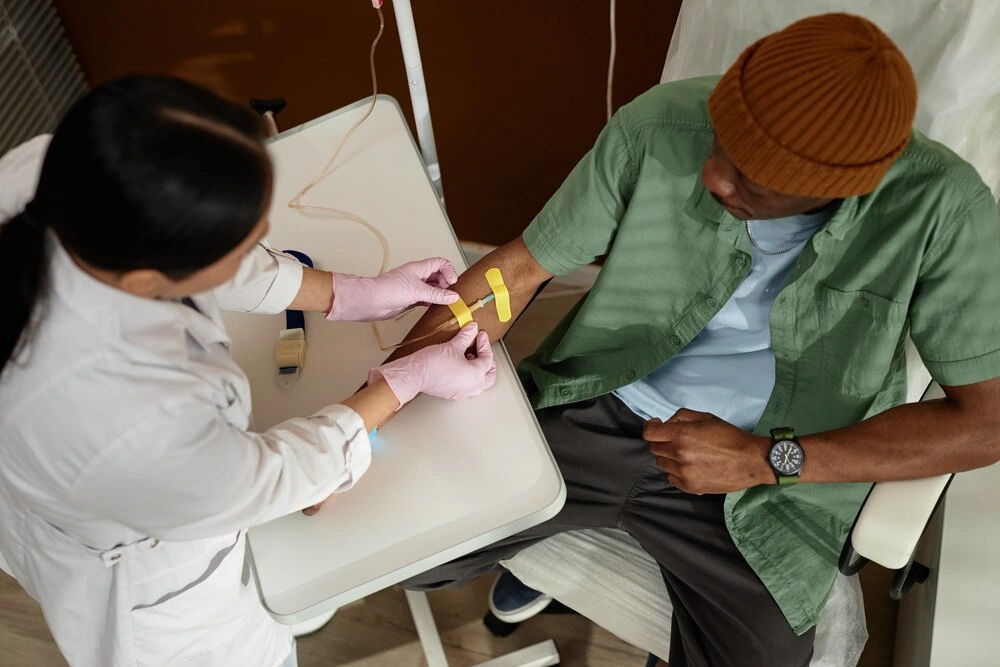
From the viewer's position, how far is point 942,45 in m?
1.23

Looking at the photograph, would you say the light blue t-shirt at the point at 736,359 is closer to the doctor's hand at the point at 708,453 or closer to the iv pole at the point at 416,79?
the doctor's hand at the point at 708,453

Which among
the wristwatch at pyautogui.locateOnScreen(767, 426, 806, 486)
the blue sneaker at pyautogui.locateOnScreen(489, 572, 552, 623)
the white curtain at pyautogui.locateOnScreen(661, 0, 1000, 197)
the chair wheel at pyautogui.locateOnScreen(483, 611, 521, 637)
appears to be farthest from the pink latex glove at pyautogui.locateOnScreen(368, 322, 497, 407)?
the chair wheel at pyautogui.locateOnScreen(483, 611, 521, 637)

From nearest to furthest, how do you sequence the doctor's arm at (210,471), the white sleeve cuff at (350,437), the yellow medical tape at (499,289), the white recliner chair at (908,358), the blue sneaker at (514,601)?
the doctor's arm at (210,471)
the white sleeve cuff at (350,437)
the white recliner chair at (908,358)
the yellow medical tape at (499,289)
the blue sneaker at (514,601)

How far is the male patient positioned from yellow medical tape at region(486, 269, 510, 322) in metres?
0.03

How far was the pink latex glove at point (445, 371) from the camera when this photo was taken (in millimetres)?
1115

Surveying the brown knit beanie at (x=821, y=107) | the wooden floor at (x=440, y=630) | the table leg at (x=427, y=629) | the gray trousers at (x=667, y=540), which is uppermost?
the brown knit beanie at (x=821, y=107)

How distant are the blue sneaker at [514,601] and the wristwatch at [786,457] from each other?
722mm

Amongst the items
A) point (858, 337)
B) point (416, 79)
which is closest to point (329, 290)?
point (416, 79)

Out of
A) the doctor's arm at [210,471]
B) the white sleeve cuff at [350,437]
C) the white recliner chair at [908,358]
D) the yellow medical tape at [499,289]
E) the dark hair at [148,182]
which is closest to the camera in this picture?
the dark hair at [148,182]

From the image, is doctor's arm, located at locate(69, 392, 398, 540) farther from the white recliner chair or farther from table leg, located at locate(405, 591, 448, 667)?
table leg, located at locate(405, 591, 448, 667)

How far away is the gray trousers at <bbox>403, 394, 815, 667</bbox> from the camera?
1.26 m

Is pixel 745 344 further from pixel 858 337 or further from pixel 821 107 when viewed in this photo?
pixel 821 107

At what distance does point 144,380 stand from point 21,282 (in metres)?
0.14

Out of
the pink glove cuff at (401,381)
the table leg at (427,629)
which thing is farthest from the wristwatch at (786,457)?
the table leg at (427,629)
